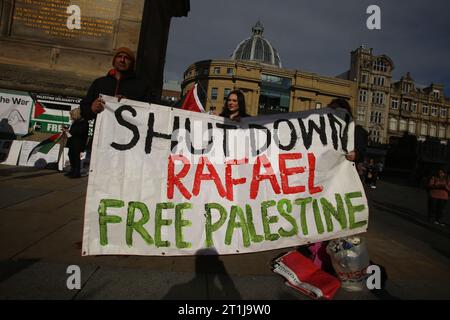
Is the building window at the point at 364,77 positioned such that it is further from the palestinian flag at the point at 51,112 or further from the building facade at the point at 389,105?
the palestinian flag at the point at 51,112

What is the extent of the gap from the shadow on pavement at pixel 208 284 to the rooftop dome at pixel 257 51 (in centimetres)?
6702

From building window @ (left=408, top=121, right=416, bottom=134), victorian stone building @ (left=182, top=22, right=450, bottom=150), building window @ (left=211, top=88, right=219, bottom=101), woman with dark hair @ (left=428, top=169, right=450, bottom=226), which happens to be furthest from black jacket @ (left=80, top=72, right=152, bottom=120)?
building window @ (left=408, top=121, right=416, bottom=134)

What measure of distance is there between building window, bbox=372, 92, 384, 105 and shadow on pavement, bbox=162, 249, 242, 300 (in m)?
58.7

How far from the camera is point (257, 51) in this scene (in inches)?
2623

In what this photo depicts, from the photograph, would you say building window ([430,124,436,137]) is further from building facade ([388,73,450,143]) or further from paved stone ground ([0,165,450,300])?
paved stone ground ([0,165,450,300])

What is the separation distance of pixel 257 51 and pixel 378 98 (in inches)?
1187

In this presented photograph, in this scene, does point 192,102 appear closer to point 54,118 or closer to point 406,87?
point 54,118

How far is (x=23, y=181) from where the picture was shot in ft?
18.0

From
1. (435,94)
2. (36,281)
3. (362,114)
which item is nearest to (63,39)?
(36,281)

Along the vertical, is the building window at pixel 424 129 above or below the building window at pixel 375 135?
above

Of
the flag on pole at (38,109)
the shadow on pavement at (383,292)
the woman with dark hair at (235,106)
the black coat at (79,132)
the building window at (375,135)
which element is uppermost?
the building window at (375,135)

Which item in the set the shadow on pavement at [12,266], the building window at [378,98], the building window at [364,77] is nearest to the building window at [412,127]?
the building window at [378,98]

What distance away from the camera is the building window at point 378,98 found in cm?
5212

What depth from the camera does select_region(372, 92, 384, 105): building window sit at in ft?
171
